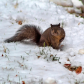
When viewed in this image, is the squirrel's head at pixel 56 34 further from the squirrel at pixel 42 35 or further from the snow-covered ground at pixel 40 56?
the snow-covered ground at pixel 40 56

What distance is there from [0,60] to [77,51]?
168 centimetres

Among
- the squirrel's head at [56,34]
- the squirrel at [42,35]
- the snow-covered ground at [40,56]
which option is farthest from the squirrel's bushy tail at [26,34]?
the squirrel's head at [56,34]

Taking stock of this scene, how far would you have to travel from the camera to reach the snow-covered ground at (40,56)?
8.42 feet

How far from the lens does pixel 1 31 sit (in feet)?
17.4

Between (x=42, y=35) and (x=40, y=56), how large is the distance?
1231 mm

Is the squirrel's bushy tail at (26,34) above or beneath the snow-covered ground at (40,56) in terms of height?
above

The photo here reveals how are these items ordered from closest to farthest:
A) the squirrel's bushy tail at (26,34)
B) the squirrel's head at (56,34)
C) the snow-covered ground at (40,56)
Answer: the snow-covered ground at (40,56) < the squirrel's head at (56,34) < the squirrel's bushy tail at (26,34)

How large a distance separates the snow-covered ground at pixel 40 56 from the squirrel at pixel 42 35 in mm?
224

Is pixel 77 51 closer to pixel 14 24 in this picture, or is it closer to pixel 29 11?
pixel 14 24

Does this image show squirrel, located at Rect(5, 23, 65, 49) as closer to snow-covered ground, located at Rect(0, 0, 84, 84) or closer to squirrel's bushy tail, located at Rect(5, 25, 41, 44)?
squirrel's bushy tail, located at Rect(5, 25, 41, 44)

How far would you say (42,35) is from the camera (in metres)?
4.53

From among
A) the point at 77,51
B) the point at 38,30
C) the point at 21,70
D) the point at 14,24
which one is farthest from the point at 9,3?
the point at 21,70

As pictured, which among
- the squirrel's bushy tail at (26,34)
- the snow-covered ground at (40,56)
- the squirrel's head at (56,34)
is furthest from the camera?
the squirrel's bushy tail at (26,34)

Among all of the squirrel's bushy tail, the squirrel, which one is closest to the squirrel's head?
the squirrel
